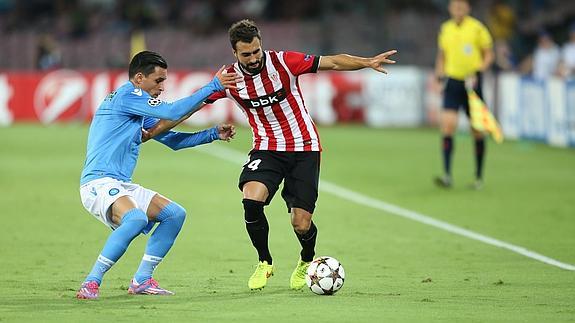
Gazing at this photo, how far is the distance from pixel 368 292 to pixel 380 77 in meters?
20.6

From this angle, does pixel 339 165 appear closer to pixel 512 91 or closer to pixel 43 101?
pixel 512 91

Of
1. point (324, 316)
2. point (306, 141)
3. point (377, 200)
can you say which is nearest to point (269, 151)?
point (306, 141)

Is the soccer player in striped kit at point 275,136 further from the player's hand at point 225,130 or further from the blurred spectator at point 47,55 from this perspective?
the blurred spectator at point 47,55

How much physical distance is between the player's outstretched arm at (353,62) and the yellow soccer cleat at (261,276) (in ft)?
4.91

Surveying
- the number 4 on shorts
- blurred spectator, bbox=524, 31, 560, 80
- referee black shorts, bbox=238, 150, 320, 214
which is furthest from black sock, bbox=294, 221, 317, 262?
blurred spectator, bbox=524, 31, 560, 80

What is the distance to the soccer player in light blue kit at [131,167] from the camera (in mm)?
8742

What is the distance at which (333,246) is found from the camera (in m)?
11.9

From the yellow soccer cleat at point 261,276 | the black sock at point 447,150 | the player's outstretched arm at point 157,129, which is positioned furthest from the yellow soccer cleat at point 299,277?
the black sock at point 447,150

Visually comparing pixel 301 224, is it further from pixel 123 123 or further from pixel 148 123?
pixel 123 123

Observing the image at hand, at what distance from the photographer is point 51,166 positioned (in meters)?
20.0

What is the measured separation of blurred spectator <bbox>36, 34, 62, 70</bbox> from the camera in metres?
31.8

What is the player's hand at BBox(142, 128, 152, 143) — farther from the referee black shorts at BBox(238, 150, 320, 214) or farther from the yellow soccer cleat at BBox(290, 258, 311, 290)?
the yellow soccer cleat at BBox(290, 258, 311, 290)

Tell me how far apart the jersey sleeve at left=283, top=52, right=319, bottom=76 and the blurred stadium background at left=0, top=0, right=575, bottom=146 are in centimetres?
1528

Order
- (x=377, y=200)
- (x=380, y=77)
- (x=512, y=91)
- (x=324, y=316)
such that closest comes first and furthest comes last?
(x=324, y=316) → (x=377, y=200) → (x=512, y=91) → (x=380, y=77)
